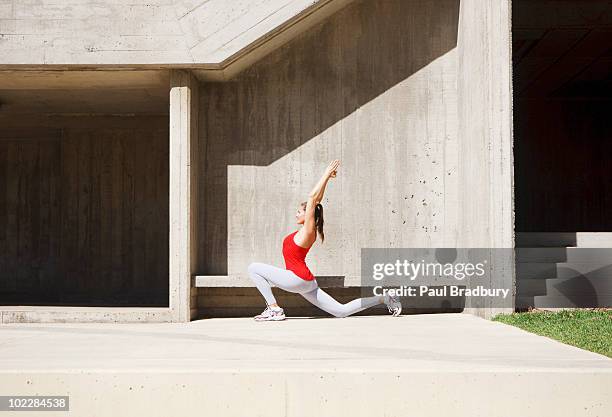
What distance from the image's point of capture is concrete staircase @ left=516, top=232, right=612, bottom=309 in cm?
1058

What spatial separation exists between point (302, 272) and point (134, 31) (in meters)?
3.91

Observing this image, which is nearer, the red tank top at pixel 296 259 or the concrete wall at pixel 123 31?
the red tank top at pixel 296 259

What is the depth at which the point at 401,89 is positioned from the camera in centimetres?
1134

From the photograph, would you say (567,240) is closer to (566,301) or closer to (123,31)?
(566,301)

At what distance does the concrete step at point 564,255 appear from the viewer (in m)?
10.8

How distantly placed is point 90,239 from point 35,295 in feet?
5.88

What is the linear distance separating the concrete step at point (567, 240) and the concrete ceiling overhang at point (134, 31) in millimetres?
5015

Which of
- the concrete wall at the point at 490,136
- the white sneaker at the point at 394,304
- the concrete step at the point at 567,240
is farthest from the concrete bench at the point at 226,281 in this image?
the concrete step at the point at 567,240

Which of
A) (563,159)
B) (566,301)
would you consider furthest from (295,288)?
(563,159)

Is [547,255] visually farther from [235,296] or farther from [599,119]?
[599,119]

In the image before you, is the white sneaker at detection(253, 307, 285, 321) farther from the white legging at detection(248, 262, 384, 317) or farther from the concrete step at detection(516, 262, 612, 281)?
the concrete step at detection(516, 262, 612, 281)

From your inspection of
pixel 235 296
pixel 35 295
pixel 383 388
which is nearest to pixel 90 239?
pixel 35 295

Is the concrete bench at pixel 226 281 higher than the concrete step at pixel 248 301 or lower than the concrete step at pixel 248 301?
higher

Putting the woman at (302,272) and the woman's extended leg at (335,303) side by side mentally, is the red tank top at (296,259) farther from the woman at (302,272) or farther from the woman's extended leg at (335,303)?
the woman's extended leg at (335,303)
